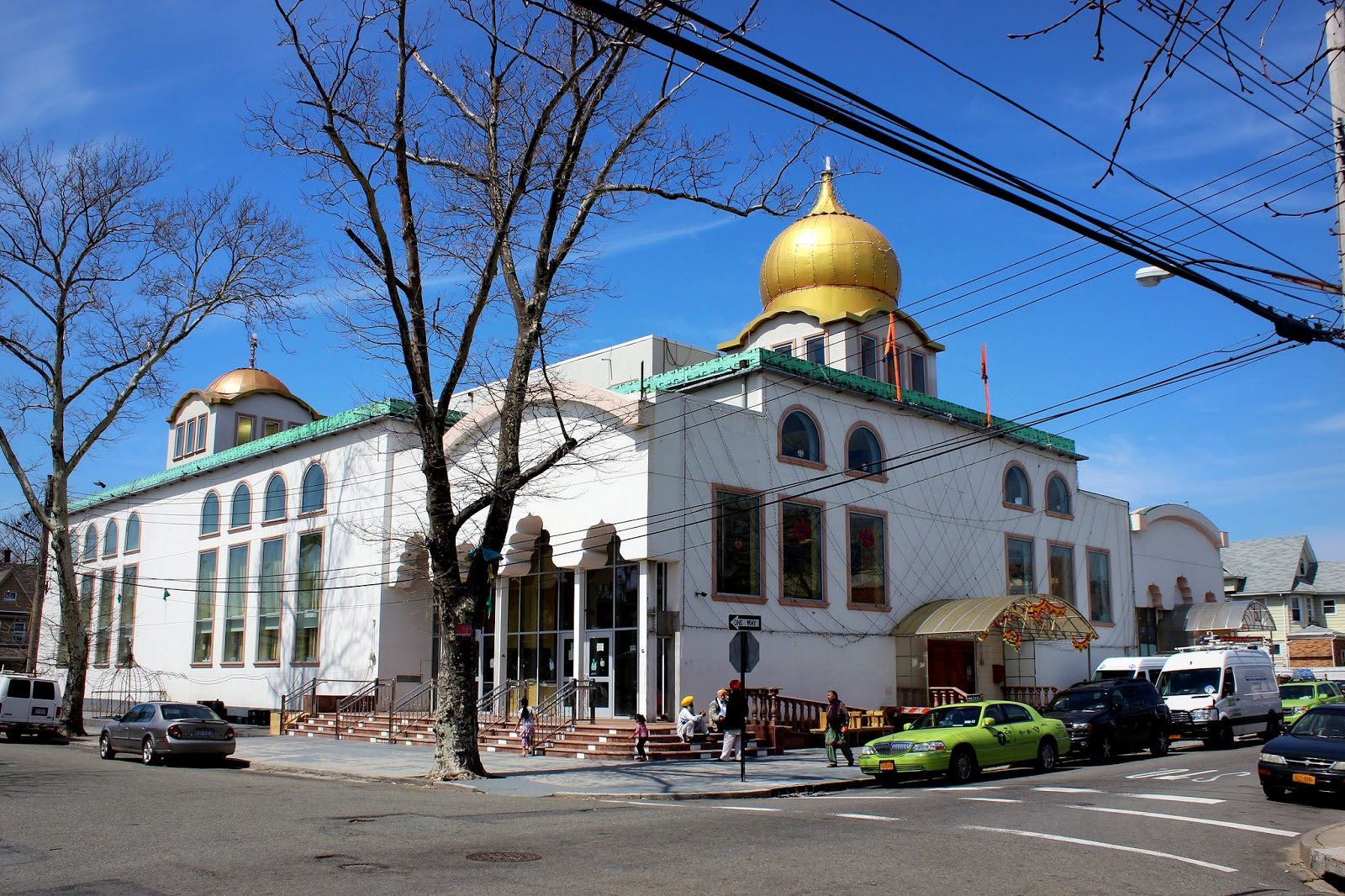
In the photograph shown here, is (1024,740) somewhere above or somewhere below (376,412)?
below

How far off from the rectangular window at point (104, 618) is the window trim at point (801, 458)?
113 ft

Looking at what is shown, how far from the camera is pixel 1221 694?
87.9 ft

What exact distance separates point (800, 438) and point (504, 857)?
20.9 meters

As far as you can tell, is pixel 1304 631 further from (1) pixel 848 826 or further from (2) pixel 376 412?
(1) pixel 848 826

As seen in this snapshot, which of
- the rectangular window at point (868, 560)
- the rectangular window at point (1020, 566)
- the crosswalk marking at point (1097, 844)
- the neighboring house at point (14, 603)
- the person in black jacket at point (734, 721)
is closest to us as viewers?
the crosswalk marking at point (1097, 844)

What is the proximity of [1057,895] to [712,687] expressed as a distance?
18172 mm

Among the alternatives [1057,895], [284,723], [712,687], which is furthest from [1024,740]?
[284,723]

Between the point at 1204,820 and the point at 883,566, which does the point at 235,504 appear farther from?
the point at 1204,820

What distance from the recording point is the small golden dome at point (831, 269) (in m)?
36.0

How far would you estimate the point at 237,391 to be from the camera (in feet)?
155

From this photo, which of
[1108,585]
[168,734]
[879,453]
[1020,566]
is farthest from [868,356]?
[168,734]

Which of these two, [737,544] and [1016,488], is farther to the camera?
[1016,488]

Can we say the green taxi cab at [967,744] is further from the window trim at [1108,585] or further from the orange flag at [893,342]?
the window trim at [1108,585]

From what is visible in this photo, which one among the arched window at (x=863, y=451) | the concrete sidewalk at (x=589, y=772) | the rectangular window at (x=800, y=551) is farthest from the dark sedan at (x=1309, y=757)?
the arched window at (x=863, y=451)
